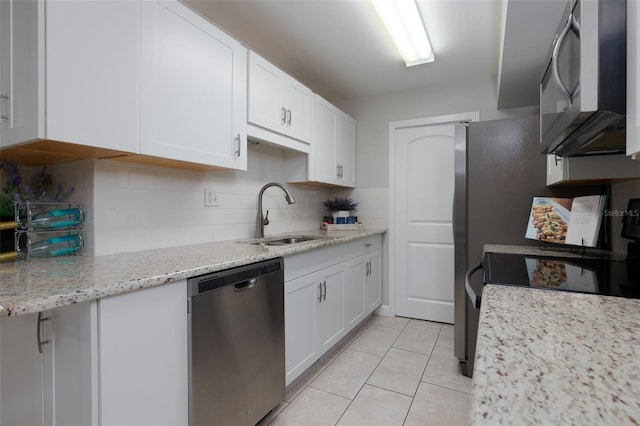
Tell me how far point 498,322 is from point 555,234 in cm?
148

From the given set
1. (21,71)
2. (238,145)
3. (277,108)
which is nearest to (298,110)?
(277,108)

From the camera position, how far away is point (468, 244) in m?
2.22

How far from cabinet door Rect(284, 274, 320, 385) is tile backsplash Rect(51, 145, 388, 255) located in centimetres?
69

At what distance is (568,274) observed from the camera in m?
1.18

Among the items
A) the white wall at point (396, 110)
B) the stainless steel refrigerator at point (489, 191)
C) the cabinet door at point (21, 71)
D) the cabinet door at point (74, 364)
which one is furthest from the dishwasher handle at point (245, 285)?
the white wall at point (396, 110)

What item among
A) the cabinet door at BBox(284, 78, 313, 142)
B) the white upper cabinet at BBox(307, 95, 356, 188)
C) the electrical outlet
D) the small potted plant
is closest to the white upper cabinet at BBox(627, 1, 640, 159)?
the cabinet door at BBox(284, 78, 313, 142)

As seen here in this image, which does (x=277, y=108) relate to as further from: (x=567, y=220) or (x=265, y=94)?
(x=567, y=220)

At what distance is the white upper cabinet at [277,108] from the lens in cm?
202

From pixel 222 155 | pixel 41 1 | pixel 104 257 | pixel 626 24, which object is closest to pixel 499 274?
pixel 626 24

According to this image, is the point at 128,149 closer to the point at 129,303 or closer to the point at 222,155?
the point at 222,155

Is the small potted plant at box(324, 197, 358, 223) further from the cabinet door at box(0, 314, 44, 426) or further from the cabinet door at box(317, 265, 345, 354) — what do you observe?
the cabinet door at box(0, 314, 44, 426)

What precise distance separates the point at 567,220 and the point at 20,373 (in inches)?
101

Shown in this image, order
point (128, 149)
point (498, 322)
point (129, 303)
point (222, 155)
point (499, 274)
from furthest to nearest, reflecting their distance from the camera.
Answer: point (222, 155)
point (128, 149)
point (499, 274)
point (129, 303)
point (498, 322)

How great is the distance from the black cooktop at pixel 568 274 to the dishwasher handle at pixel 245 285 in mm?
984
